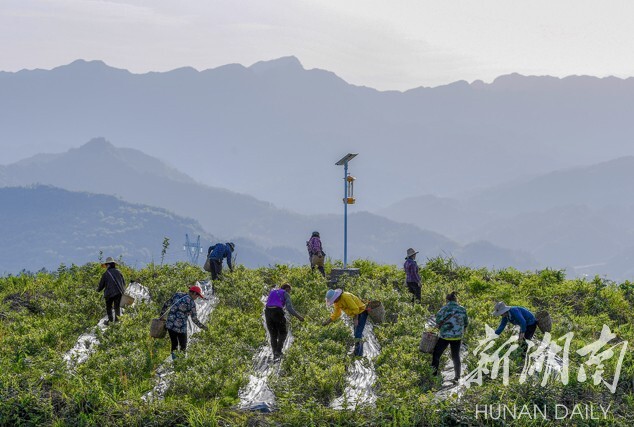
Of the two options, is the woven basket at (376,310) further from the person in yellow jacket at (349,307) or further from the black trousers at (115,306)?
the black trousers at (115,306)

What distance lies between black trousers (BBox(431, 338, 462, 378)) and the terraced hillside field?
21 cm

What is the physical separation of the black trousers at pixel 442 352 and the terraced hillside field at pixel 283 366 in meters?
0.21

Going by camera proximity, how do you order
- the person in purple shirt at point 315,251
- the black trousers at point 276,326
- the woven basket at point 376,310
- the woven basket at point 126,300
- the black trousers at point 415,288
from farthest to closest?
1. the person in purple shirt at point 315,251
2. the black trousers at point 415,288
3. the woven basket at point 126,300
4. the woven basket at point 376,310
5. the black trousers at point 276,326

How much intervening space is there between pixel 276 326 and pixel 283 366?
1134mm

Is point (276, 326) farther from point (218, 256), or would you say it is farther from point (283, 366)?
point (218, 256)

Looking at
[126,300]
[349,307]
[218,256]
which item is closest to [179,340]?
[349,307]

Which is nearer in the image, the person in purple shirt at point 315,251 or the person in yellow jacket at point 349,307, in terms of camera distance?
the person in yellow jacket at point 349,307

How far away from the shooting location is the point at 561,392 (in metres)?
11.4

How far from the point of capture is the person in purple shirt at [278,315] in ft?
46.3

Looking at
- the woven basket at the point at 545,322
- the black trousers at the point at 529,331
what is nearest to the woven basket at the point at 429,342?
the black trousers at the point at 529,331

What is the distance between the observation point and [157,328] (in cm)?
1398

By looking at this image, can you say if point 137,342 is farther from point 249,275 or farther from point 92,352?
point 249,275

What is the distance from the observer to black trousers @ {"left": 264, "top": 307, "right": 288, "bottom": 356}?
1411 centimetres

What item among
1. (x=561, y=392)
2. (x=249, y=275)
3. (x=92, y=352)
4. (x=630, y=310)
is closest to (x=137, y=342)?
(x=92, y=352)
